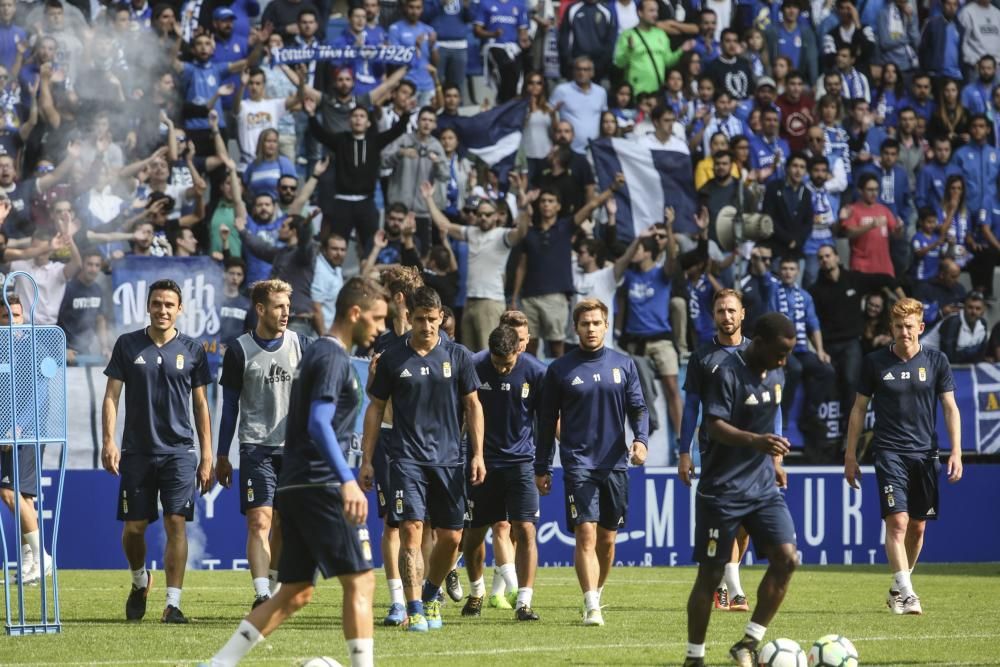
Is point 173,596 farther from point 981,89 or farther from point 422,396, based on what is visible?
point 981,89

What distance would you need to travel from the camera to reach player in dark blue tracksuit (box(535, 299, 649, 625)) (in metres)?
12.3

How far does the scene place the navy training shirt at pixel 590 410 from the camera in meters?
12.4

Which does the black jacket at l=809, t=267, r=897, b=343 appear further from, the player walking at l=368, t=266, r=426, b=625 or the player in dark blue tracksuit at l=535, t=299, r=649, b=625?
the player walking at l=368, t=266, r=426, b=625

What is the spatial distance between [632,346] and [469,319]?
2.15 meters

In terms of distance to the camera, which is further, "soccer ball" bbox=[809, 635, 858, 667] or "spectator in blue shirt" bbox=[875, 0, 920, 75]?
"spectator in blue shirt" bbox=[875, 0, 920, 75]

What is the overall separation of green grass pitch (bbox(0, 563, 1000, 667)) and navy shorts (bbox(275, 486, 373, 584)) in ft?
5.14

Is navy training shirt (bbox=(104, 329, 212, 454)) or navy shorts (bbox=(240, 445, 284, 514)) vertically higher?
navy training shirt (bbox=(104, 329, 212, 454))

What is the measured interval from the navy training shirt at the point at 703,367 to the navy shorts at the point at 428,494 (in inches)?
72.0

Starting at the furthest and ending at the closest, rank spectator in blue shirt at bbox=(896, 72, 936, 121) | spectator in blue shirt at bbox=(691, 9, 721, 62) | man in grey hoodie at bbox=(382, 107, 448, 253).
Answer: spectator in blue shirt at bbox=(896, 72, 936, 121), spectator in blue shirt at bbox=(691, 9, 721, 62), man in grey hoodie at bbox=(382, 107, 448, 253)

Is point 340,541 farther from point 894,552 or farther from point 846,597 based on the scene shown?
point 846,597

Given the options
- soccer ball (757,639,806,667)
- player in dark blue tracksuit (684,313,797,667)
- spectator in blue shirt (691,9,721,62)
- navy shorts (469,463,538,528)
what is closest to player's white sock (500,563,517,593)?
navy shorts (469,463,538,528)

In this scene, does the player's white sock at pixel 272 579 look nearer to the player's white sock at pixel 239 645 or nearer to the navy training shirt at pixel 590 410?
the navy training shirt at pixel 590 410

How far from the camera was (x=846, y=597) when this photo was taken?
14.9 meters

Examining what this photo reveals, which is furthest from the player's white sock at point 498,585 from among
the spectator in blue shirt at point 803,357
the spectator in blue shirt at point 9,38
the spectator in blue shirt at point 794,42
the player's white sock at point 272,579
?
the spectator in blue shirt at point 794,42
